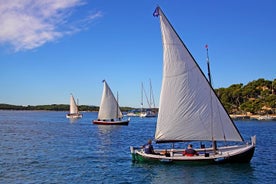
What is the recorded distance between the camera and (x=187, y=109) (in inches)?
1369

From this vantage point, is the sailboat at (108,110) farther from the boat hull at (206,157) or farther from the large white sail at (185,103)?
the large white sail at (185,103)

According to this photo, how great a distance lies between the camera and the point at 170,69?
3456 centimetres

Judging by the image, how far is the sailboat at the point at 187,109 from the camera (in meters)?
34.1

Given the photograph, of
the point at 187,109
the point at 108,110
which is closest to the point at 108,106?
the point at 108,110

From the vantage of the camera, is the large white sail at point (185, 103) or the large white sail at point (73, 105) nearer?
the large white sail at point (185, 103)

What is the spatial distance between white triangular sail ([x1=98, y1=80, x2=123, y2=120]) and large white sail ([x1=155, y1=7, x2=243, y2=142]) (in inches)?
2754

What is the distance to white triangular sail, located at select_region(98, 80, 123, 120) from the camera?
4136 inches

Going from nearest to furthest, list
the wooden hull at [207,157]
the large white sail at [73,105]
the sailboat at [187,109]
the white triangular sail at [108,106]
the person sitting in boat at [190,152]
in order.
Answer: the sailboat at [187,109], the wooden hull at [207,157], the person sitting in boat at [190,152], the white triangular sail at [108,106], the large white sail at [73,105]

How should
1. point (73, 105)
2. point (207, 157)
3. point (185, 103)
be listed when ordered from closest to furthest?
point (207, 157)
point (185, 103)
point (73, 105)

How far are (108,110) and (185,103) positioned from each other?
245 feet

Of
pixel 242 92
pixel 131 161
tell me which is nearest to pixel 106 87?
pixel 131 161

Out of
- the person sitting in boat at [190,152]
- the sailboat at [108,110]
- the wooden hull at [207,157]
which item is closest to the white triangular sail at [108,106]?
the sailboat at [108,110]

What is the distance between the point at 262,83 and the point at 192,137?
575 feet

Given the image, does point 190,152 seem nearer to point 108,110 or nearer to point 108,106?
point 108,106
